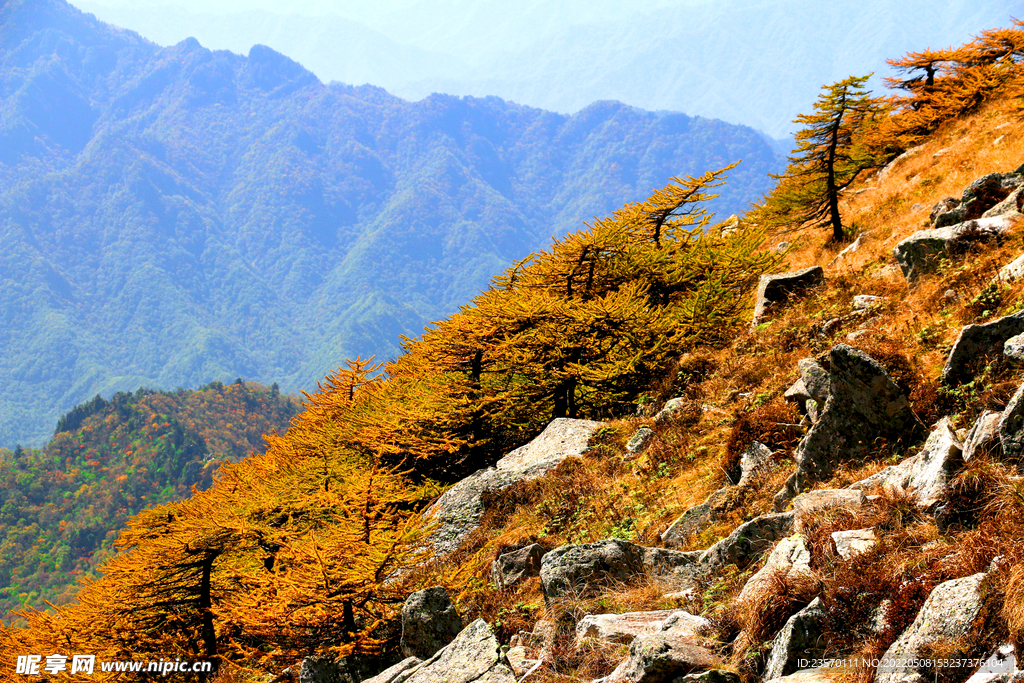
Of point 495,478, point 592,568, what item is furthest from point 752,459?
point 495,478

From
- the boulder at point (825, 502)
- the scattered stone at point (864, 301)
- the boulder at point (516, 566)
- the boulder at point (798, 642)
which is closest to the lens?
the boulder at point (798, 642)

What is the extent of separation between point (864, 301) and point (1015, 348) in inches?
174

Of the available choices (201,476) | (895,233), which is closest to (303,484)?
(895,233)

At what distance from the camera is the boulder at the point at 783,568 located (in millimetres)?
Answer: 5105

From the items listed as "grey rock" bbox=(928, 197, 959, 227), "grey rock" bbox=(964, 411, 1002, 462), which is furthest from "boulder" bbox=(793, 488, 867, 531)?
"grey rock" bbox=(928, 197, 959, 227)

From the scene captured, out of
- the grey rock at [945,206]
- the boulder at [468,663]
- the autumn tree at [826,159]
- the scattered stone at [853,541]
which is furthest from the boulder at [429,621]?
the autumn tree at [826,159]

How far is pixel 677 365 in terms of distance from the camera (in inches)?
543

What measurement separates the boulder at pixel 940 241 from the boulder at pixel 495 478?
18.4ft

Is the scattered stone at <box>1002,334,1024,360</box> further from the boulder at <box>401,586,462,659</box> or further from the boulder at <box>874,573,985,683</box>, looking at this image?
the boulder at <box>401,586,462,659</box>

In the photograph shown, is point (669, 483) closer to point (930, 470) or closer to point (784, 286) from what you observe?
point (930, 470)

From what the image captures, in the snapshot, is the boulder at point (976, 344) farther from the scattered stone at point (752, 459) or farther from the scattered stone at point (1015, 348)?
the scattered stone at point (752, 459)

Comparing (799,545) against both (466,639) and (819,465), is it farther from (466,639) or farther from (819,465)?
(466,639)

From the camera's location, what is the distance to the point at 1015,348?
5891 mm

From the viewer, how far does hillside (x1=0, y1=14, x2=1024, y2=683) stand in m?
4.89
